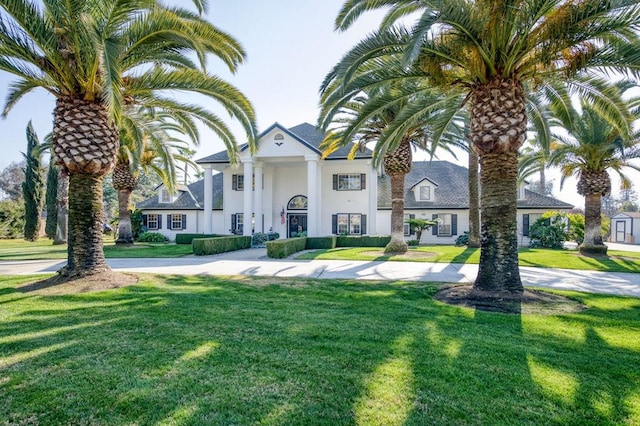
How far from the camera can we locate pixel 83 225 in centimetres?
827

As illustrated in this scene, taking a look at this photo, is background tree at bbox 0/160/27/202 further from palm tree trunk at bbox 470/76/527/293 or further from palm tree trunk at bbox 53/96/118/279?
palm tree trunk at bbox 470/76/527/293

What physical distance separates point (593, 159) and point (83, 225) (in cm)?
2117

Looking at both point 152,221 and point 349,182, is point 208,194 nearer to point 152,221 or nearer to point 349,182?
point 152,221

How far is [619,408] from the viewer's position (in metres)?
3.11

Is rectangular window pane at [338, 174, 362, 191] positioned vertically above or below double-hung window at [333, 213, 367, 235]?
above

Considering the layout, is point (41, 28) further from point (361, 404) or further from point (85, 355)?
point (361, 404)

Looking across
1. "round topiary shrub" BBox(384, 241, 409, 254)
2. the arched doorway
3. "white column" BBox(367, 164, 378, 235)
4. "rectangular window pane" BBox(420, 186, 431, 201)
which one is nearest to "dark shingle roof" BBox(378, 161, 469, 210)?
"rectangular window pane" BBox(420, 186, 431, 201)

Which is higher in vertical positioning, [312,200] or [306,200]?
[306,200]

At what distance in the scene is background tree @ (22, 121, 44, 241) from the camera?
30.4m

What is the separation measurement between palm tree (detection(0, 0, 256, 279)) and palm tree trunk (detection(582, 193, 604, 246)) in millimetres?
18275

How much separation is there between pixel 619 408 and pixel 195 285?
805 centimetres

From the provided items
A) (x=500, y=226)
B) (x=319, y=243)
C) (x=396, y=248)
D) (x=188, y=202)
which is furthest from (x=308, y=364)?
(x=188, y=202)

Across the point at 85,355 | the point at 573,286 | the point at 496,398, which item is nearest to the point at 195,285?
the point at 85,355

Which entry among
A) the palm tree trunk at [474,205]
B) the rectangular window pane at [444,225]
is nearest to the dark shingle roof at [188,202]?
the rectangular window pane at [444,225]
